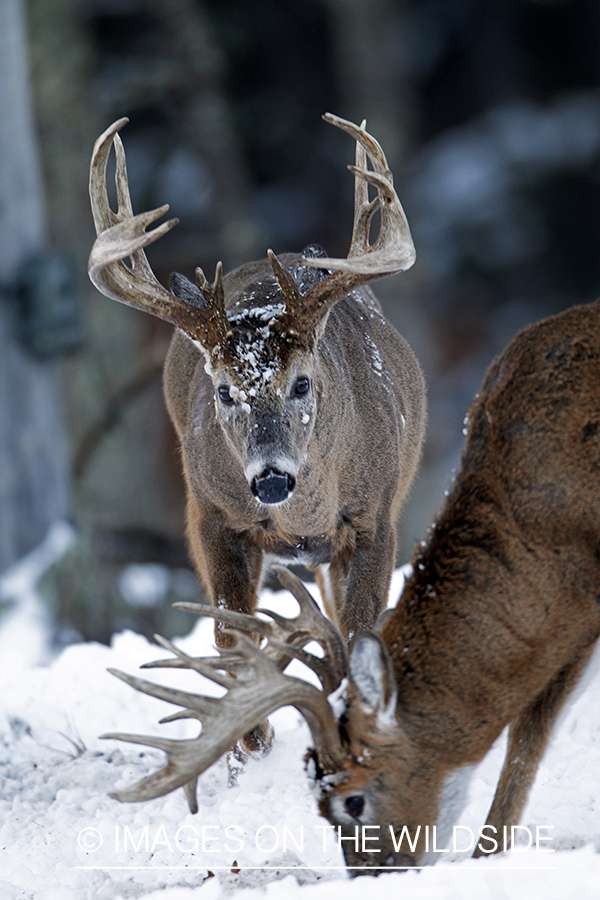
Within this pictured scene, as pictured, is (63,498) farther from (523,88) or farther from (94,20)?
(523,88)

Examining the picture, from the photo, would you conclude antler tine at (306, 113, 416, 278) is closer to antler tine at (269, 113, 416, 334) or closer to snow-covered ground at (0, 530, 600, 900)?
antler tine at (269, 113, 416, 334)

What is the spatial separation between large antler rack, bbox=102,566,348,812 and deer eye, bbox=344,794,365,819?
4.1 inches

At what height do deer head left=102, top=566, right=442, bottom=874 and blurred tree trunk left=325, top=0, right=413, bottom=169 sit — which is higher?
blurred tree trunk left=325, top=0, right=413, bottom=169

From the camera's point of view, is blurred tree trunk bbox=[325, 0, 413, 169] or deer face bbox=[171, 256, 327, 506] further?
blurred tree trunk bbox=[325, 0, 413, 169]

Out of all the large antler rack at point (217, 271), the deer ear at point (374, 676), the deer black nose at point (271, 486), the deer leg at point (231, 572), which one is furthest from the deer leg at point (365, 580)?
the deer ear at point (374, 676)

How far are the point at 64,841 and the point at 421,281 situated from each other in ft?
39.2

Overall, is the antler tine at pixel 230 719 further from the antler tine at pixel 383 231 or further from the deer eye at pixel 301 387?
the antler tine at pixel 383 231

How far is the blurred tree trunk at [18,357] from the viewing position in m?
7.54

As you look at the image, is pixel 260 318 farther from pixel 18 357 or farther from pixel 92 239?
pixel 92 239

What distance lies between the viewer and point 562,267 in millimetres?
16875

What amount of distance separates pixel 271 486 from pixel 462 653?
3.63ft

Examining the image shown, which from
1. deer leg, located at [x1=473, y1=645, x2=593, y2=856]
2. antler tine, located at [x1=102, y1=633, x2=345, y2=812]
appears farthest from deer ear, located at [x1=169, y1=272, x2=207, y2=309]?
deer leg, located at [x1=473, y1=645, x2=593, y2=856]

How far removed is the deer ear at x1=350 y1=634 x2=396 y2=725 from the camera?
3334 millimetres

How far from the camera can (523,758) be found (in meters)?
3.82
